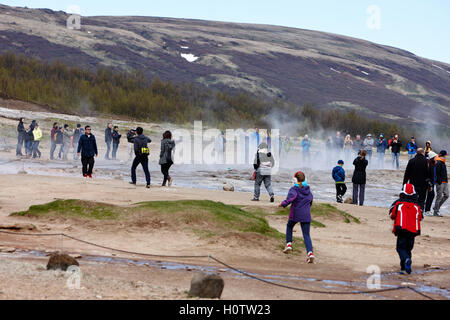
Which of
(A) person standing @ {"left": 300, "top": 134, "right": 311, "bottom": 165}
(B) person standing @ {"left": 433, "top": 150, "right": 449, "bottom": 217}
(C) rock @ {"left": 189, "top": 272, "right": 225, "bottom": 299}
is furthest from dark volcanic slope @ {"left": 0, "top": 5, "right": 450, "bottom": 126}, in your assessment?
(C) rock @ {"left": 189, "top": 272, "right": 225, "bottom": 299}

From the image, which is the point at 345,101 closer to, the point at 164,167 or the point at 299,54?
the point at 299,54

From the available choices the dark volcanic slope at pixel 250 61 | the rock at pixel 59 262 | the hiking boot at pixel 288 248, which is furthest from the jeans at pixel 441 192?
the dark volcanic slope at pixel 250 61

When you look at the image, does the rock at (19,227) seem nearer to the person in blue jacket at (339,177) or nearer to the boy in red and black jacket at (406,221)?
the boy in red and black jacket at (406,221)

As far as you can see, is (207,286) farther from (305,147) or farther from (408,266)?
(305,147)

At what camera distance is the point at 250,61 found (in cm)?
10912

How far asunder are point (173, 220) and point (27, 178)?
8.51 meters

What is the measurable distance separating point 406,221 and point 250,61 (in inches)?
3911

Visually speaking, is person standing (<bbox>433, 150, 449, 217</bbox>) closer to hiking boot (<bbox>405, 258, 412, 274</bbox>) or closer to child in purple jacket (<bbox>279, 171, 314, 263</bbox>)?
hiking boot (<bbox>405, 258, 412, 274</bbox>)

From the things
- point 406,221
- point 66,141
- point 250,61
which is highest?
point 250,61

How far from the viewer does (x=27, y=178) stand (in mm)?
20531

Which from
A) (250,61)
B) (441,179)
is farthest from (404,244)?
(250,61)

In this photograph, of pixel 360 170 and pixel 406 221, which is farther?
pixel 360 170

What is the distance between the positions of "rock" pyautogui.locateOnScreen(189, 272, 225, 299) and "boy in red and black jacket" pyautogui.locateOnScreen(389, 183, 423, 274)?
12.8ft
